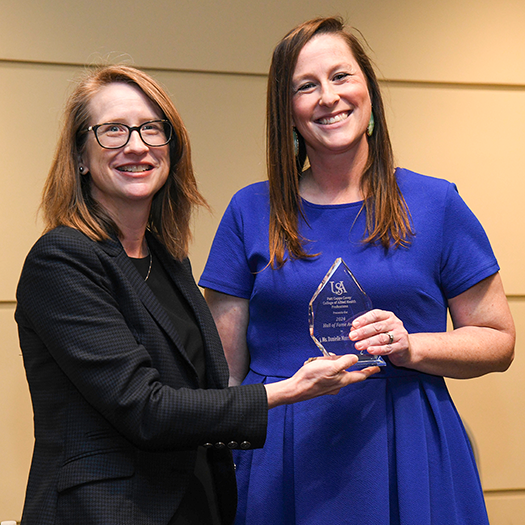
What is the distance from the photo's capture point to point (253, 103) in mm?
2449

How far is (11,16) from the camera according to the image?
7.48ft

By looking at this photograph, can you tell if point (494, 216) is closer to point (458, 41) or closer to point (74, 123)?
point (458, 41)

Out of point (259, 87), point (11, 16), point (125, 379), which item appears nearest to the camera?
point (125, 379)

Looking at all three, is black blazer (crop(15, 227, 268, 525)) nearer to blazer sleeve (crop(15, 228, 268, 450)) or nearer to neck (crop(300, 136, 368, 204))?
blazer sleeve (crop(15, 228, 268, 450))

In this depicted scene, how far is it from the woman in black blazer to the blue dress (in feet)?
0.42

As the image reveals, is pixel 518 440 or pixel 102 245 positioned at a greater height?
pixel 102 245

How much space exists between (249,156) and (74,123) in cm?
112

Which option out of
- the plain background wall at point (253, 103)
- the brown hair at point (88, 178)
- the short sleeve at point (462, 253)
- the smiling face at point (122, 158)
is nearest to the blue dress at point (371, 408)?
the short sleeve at point (462, 253)

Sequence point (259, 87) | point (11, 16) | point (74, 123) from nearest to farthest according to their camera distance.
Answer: point (74, 123)
point (11, 16)
point (259, 87)

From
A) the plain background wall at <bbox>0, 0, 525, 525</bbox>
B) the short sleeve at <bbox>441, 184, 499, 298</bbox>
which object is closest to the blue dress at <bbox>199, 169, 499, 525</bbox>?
the short sleeve at <bbox>441, 184, 499, 298</bbox>

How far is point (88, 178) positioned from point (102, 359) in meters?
0.46

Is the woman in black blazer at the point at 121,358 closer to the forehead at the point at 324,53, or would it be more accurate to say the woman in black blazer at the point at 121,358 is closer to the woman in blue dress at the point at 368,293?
the woman in blue dress at the point at 368,293

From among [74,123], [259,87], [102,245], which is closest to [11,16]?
[259,87]

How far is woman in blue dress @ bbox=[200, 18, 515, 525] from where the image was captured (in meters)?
1.43
